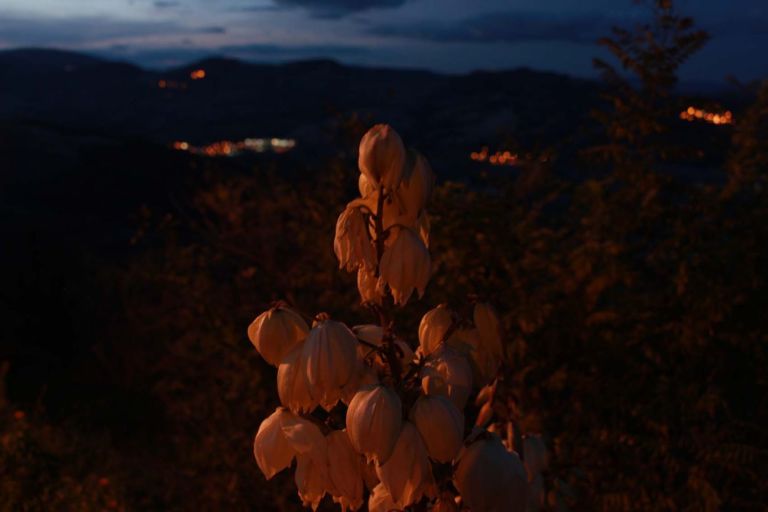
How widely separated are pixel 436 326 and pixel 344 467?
274 millimetres

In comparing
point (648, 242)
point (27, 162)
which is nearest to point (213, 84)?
point (27, 162)

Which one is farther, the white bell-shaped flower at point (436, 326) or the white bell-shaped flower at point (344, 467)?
the white bell-shaped flower at point (436, 326)

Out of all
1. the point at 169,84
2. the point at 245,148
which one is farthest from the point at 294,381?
the point at 169,84

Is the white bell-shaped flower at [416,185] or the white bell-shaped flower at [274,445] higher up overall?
the white bell-shaped flower at [416,185]

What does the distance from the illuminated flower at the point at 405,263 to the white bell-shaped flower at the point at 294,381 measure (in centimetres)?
16

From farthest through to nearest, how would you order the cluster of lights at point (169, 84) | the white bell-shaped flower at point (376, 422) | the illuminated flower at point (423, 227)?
the cluster of lights at point (169, 84) < the illuminated flower at point (423, 227) < the white bell-shaped flower at point (376, 422)

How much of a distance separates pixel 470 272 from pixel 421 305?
39 cm

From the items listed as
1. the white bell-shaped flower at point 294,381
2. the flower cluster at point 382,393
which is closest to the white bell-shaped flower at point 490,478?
the flower cluster at point 382,393

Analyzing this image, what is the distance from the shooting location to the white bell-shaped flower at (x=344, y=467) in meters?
0.99

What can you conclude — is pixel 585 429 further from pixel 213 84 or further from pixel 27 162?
pixel 213 84

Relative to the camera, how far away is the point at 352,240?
1.03 meters

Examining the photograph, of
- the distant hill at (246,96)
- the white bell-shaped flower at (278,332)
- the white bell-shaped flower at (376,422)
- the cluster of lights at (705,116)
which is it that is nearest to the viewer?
the white bell-shaped flower at (376,422)

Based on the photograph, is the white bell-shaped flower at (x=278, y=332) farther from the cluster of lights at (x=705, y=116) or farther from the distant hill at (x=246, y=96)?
the distant hill at (x=246, y=96)

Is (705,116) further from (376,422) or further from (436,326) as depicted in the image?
(376,422)
